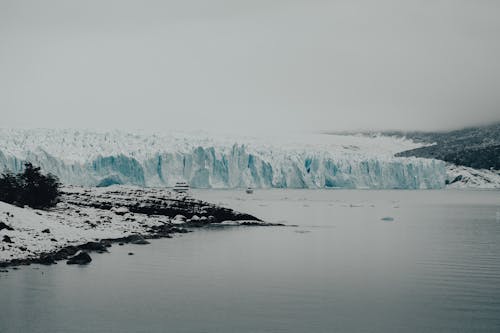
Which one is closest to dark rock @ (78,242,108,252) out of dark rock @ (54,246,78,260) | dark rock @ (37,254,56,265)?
dark rock @ (54,246,78,260)

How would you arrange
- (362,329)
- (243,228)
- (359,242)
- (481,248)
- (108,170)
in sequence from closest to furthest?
(362,329), (481,248), (359,242), (243,228), (108,170)

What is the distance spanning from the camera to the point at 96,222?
31.5 m

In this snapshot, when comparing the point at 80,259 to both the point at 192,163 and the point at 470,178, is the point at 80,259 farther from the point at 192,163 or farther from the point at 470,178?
the point at 470,178

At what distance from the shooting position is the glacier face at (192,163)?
84938mm

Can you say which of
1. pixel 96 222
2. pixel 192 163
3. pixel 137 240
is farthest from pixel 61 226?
pixel 192 163

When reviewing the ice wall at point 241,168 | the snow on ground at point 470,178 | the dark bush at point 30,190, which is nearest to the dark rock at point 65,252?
the dark bush at point 30,190

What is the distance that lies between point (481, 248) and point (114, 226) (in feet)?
63.8

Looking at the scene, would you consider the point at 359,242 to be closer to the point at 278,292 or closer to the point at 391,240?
the point at 391,240

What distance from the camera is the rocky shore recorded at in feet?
70.8

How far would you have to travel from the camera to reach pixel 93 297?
50.4 ft

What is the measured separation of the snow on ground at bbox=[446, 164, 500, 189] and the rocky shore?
148768 millimetres

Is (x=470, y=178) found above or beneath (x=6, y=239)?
beneath

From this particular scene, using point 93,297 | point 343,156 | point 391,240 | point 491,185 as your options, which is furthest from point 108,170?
point 491,185

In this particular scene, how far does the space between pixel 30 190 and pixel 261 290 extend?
22112mm
